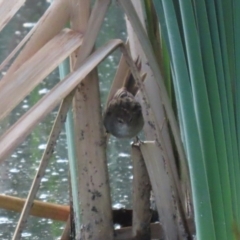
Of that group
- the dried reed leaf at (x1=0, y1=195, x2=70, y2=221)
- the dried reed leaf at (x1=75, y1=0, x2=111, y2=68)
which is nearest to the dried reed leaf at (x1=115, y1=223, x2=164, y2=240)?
the dried reed leaf at (x1=0, y1=195, x2=70, y2=221)

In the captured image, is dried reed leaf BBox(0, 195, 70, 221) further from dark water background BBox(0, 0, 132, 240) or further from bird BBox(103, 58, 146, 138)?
bird BBox(103, 58, 146, 138)

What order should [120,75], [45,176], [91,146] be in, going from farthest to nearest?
[45,176], [120,75], [91,146]

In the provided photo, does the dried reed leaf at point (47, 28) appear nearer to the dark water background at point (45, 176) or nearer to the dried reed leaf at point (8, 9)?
the dried reed leaf at point (8, 9)

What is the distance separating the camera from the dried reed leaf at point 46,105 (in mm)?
628

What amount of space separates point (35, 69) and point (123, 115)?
7.5 inches

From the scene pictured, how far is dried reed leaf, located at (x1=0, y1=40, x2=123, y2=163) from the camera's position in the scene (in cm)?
63

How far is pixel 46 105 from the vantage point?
0.67 metres

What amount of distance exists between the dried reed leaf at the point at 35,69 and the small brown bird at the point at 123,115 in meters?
0.13

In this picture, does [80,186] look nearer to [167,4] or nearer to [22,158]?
[167,4]

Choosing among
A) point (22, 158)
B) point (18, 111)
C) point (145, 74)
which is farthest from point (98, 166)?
point (18, 111)

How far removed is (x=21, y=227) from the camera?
0.72 m

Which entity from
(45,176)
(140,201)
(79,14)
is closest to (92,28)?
(79,14)

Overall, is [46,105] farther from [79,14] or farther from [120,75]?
[120,75]

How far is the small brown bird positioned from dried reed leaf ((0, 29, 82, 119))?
0.42 feet
